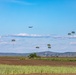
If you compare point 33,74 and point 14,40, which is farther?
point 14,40

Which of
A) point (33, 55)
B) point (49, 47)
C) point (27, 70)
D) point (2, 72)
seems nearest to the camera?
point (2, 72)

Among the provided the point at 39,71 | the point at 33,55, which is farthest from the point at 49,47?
the point at 39,71

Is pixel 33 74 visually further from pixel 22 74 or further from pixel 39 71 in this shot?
pixel 39 71

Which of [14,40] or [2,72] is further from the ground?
[14,40]

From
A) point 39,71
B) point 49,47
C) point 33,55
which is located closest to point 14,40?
point 33,55

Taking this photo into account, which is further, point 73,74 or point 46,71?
point 46,71

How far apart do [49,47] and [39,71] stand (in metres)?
133

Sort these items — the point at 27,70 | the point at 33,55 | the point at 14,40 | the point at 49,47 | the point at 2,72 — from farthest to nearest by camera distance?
1. the point at 49,47
2. the point at 14,40
3. the point at 33,55
4. the point at 27,70
5. the point at 2,72

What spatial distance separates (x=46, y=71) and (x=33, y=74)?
4.29 m

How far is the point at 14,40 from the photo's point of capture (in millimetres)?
143500

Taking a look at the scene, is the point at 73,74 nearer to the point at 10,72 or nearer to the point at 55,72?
the point at 55,72

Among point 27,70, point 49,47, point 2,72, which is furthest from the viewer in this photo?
point 49,47

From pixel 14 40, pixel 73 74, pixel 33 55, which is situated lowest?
pixel 73 74

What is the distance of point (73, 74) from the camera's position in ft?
133
